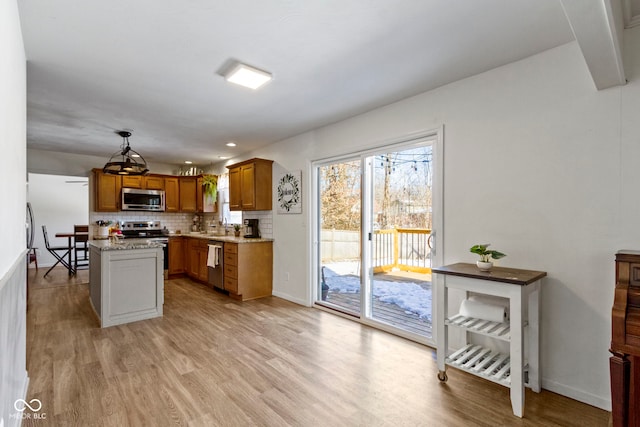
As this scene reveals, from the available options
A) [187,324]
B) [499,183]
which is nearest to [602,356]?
[499,183]

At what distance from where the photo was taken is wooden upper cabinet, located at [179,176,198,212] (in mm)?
6813

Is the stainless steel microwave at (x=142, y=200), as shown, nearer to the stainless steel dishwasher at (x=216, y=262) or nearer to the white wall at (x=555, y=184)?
the stainless steel dishwasher at (x=216, y=262)

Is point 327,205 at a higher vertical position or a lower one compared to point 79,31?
lower

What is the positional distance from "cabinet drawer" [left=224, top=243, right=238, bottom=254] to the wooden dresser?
4.17m

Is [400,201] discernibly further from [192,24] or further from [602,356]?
[192,24]

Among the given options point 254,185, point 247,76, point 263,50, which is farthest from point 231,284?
point 263,50

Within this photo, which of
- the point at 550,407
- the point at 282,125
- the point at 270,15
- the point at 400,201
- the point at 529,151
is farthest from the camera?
the point at 282,125

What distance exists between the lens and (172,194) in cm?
670

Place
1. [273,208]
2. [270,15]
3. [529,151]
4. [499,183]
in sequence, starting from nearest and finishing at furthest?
1. [270,15]
2. [529,151]
3. [499,183]
4. [273,208]

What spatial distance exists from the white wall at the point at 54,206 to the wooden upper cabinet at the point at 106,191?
8.88ft

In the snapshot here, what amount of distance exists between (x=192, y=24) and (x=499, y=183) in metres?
2.55

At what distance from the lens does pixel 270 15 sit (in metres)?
1.86

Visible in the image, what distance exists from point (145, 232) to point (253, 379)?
17.1 feet

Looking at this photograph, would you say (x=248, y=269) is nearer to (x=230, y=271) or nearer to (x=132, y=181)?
(x=230, y=271)
